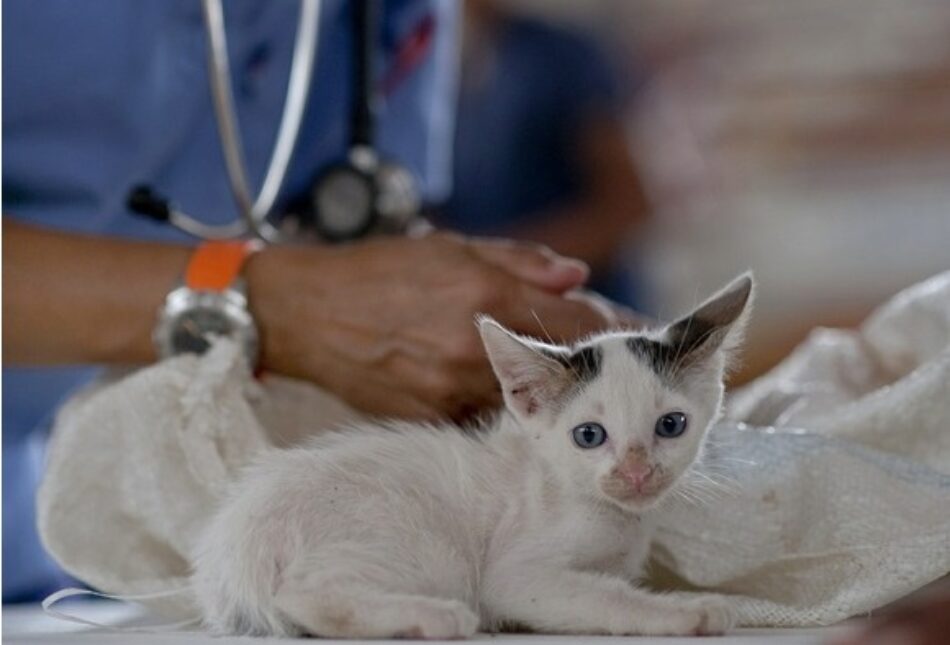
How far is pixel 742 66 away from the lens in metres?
3.20

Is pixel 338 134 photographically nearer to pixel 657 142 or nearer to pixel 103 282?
pixel 103 282

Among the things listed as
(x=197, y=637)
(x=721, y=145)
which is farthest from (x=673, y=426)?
(x=721, y=145)

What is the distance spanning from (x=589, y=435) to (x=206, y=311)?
A: 1.09 ft

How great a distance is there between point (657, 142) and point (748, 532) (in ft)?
6.72

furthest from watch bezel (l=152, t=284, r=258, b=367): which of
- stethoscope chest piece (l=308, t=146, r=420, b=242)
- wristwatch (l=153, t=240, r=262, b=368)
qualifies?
stethoscope chest piece (l=308, t=146, r=420, b=242)

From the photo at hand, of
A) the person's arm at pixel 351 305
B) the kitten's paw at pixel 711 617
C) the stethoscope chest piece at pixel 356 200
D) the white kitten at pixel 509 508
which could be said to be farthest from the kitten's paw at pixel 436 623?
the stethoscope chest piece at pixel 356 200

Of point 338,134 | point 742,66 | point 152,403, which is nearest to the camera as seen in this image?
point 152,403

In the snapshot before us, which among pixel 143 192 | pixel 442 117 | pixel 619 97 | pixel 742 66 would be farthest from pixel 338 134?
pixel 742 66

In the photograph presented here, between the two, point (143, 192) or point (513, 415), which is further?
point (143, 192)

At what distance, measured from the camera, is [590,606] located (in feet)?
2.66

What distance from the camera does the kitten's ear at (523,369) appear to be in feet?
2.81

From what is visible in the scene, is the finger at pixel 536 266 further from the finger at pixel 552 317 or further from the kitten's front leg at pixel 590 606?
the kitten's front leg at pixel 590 606

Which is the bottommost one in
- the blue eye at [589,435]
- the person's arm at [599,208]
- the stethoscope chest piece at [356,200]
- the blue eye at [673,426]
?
the person's arm at [599,208]

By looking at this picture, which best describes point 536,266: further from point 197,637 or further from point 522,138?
point 522,138
